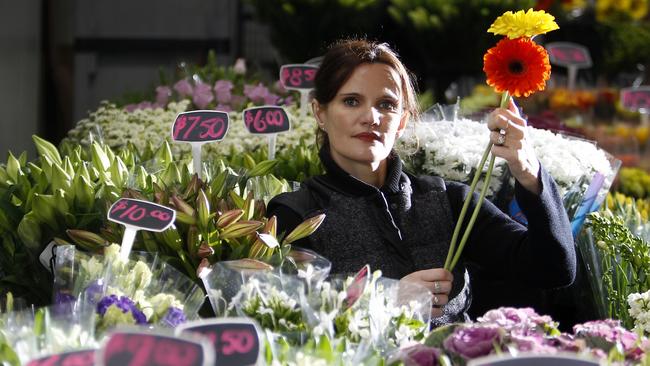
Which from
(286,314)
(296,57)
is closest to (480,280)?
(286,314)

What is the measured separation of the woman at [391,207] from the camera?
2.57m

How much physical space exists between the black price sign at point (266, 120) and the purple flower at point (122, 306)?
1314mm

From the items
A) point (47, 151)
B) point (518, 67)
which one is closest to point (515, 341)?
point (518, 67)

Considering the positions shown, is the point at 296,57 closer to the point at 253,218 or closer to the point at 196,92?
the point at 196,92

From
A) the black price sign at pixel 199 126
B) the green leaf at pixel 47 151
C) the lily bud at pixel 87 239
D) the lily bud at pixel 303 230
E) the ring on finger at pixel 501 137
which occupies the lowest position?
the lily bud at pixel 87 239

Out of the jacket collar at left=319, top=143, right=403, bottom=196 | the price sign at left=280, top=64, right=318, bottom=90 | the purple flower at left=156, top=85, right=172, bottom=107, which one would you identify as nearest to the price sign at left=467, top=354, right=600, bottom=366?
the jacket collar at left=319, top=143, right=403, bottom=196

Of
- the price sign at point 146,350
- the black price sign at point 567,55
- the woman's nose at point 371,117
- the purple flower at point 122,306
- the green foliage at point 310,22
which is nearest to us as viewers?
the price sign at point 146,350

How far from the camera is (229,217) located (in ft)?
7.83

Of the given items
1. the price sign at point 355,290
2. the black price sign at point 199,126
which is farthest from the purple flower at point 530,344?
the black price sign at point 199,126

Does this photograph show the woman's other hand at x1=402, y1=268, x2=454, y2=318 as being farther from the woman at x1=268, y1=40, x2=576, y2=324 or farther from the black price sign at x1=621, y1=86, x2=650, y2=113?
the black price sign at x1=621, y1=86, x2=650, y2=113

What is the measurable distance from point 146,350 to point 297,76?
2.40m

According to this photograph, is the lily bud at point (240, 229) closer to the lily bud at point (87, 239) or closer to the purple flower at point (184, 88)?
the lily bud at point (87, 239)

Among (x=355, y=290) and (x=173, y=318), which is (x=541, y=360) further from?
(x=173, y=318)

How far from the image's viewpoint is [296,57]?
19.3ft
